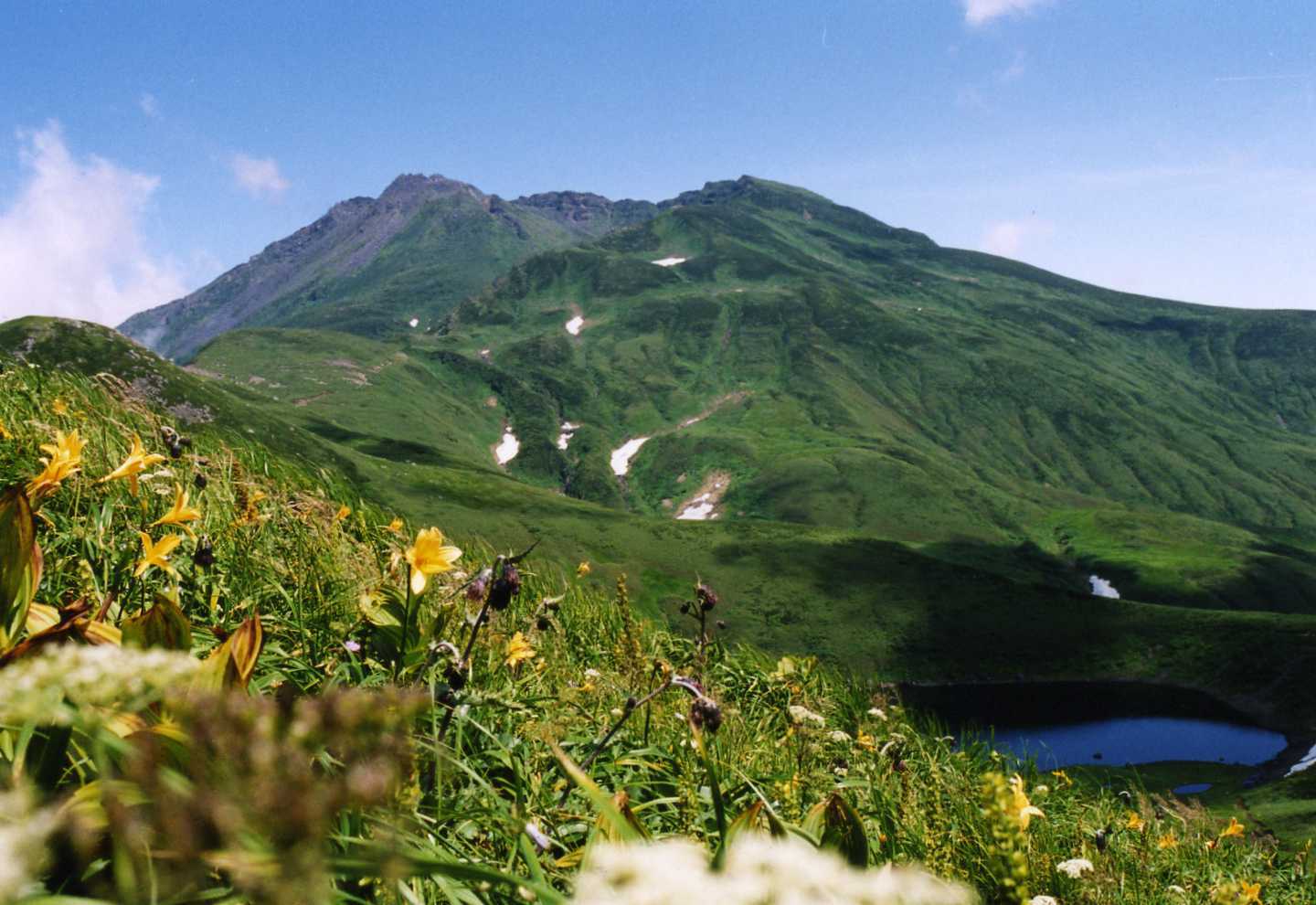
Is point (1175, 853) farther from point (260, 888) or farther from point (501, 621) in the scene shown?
point (260, 888)

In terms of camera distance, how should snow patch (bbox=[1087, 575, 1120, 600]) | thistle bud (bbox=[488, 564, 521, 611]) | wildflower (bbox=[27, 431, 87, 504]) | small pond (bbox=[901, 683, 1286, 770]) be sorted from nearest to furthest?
wildflower (bbox=[27, 431, 87, 504])
thistle bud (bbox=[488, 564, 521, 611])
small pond (bbox=[901, 683, 1286, 770])
snow patch (bbox=[1087, 575, 1120, 600])

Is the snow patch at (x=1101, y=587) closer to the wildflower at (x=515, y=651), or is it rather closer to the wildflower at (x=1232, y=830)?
the wildflower at (x=1232, y=830)

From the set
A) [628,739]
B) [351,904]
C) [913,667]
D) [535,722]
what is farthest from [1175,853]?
[913,667]

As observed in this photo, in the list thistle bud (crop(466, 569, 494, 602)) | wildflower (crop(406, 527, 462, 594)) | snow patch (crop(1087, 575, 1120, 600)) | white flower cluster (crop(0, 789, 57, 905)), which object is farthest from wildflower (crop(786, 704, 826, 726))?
snow patch (crop(1087, 575, 1120, 600))

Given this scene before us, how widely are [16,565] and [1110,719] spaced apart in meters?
134

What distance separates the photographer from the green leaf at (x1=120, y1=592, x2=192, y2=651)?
2.77 meters

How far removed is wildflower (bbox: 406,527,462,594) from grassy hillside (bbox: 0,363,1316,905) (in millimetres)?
13

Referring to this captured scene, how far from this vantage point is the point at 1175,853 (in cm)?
715

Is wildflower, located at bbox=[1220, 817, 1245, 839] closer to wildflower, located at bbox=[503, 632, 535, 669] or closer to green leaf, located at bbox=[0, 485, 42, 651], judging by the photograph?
wildflower, located at bbox=[503, 632, 535, 669]

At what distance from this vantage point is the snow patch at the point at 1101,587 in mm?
168250

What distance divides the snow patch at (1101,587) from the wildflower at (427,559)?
18858 cm

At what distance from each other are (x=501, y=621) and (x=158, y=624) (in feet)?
11.5

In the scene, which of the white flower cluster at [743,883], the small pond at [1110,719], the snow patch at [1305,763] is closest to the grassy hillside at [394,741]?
the white flower cluster at [743,883]

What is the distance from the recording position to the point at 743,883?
975 millimetres
